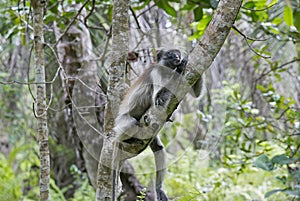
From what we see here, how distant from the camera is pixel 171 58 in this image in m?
2.46

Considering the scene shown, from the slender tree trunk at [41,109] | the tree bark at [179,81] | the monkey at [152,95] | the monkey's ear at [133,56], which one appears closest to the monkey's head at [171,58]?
the monkey at [152,95]

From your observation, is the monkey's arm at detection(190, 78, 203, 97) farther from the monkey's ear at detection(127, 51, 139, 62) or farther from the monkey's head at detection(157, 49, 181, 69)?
the monkey's ear at detection(127, 51, 139, 62)

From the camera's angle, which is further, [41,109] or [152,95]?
[152,95]

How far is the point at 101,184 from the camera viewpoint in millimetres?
1825

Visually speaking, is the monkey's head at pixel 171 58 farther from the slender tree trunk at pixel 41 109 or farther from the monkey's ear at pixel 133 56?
the slender tree trunk at pixel 41 109

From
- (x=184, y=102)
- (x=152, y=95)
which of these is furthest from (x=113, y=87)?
(x=184, y=102)

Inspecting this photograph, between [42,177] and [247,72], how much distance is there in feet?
13.2

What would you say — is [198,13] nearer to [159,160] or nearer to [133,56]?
[133,56]

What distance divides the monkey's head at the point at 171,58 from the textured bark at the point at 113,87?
58cm

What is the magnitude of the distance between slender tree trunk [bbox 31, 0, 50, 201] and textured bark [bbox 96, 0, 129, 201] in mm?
481

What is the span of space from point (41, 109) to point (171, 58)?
772 millimetres

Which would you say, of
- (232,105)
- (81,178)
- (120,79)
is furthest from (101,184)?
(81,178)

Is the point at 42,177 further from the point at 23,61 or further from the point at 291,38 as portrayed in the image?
the point at 23,61

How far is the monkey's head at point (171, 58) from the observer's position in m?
2.42
